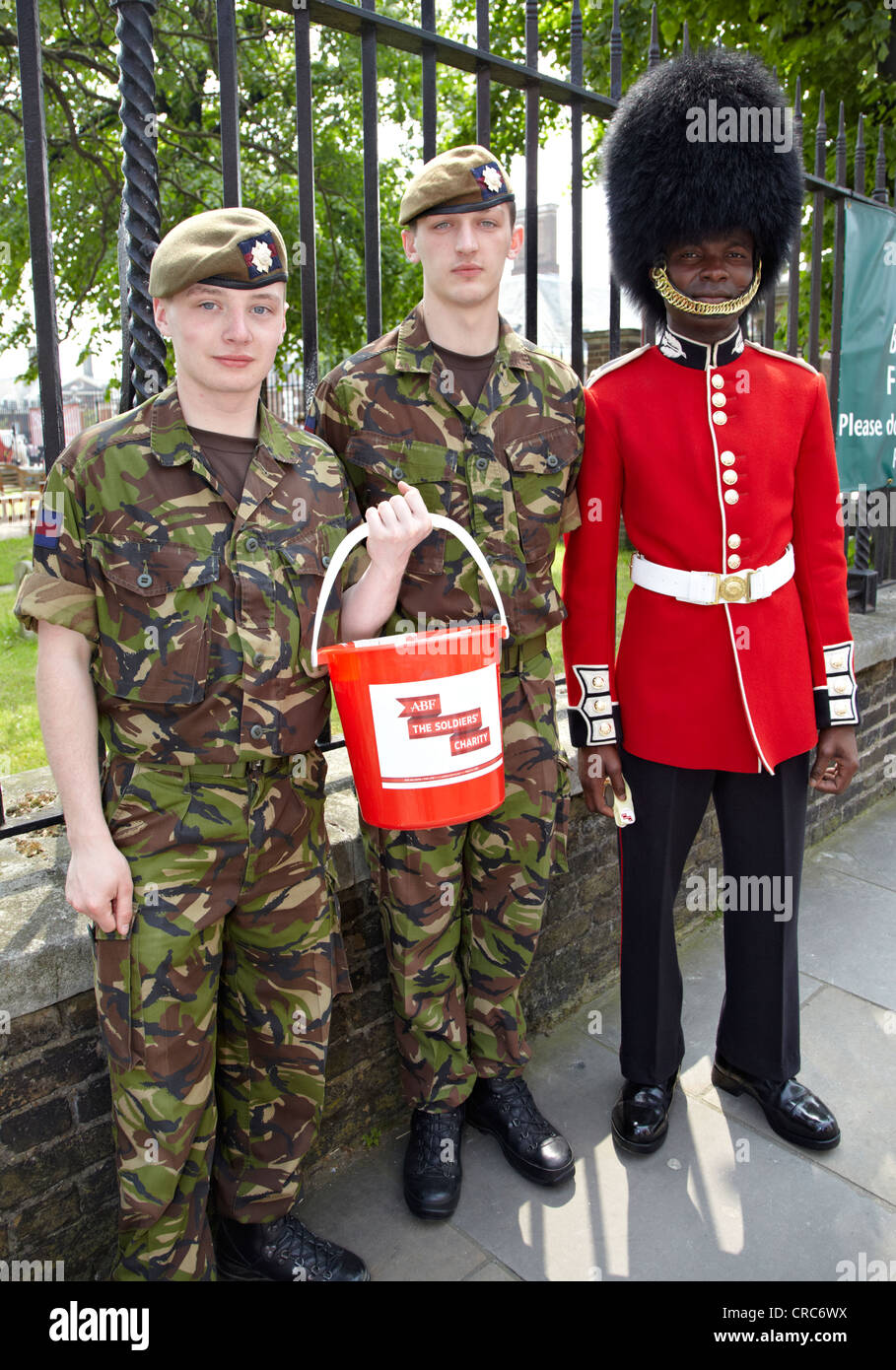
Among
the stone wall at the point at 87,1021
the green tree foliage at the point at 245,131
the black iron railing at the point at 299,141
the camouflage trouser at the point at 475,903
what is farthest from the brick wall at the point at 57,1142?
the green tree foliage at the point at 245,131

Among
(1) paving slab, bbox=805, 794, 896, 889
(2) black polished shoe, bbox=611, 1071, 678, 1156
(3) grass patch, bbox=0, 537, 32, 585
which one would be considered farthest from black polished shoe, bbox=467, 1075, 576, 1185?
(3) grass patch, bbox=0, 537, 32, 585

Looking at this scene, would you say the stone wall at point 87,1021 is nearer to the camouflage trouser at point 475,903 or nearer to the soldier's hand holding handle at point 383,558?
the camouflage trouser at point 475,903

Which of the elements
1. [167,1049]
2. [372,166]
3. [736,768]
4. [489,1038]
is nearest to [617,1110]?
[489,1038]

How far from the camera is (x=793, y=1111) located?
2809mm

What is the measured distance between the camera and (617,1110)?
2.84m

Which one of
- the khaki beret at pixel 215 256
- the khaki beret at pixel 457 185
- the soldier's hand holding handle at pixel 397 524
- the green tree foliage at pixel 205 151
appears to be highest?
the green tree foliage at pixel 205 151

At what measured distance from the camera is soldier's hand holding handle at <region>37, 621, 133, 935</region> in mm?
1911

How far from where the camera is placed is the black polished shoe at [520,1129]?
265 cm

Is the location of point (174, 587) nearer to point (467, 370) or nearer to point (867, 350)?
point (467, 370)

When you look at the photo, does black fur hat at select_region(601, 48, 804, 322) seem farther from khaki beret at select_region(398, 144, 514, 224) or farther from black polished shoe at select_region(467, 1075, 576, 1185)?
black polished shoe at select_region(467, 1075, 576, 1185)

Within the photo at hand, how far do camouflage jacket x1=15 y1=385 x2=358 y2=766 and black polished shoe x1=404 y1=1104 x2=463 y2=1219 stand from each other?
1210 mm

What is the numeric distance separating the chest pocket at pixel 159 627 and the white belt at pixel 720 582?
1216 mm

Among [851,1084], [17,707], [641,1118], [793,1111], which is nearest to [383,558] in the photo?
[641,1118]

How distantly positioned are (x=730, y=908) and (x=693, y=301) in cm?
156
